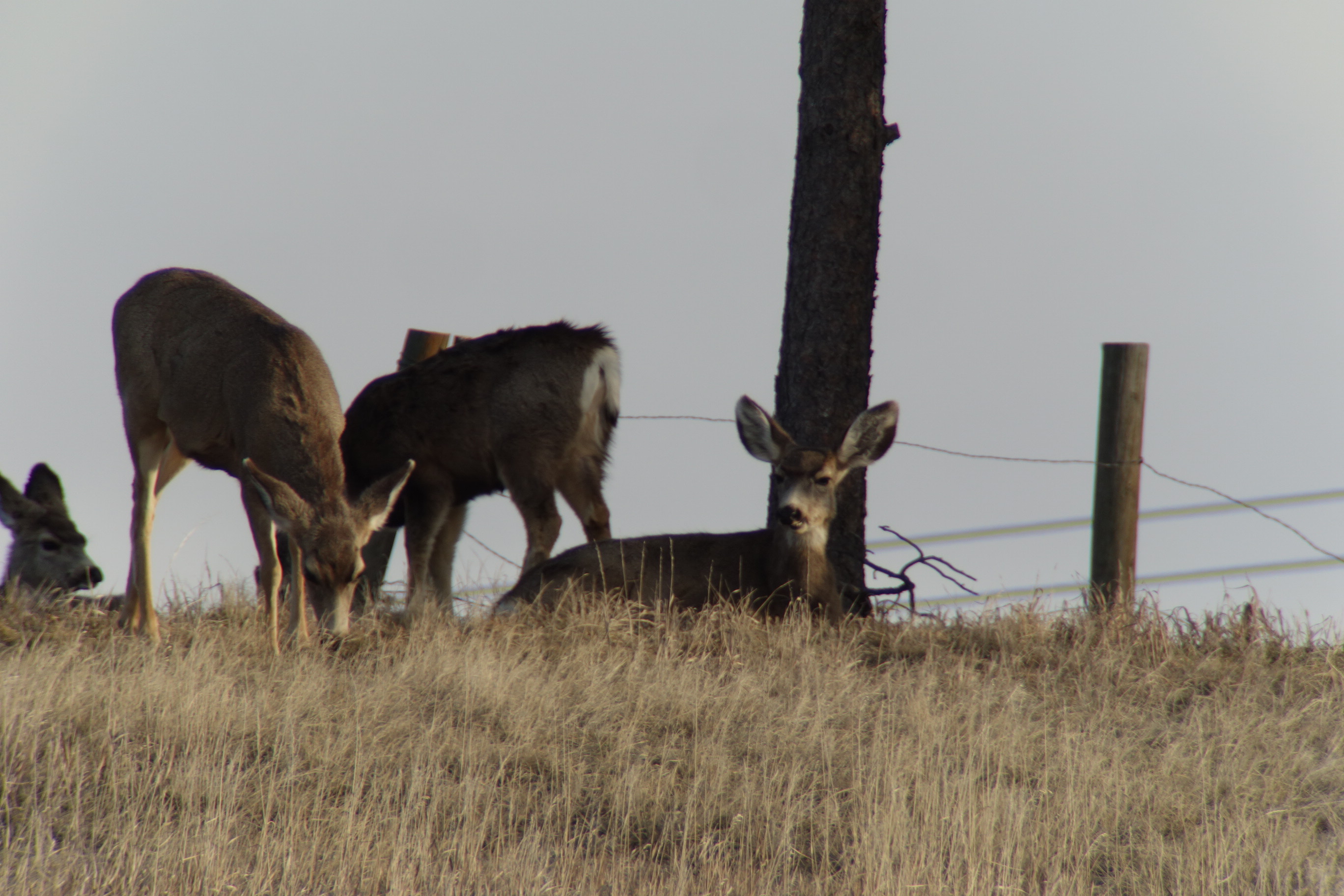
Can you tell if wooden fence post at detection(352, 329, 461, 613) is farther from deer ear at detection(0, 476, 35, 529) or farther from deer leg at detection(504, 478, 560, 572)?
deer ear at detection(0, 476, 35, 529)

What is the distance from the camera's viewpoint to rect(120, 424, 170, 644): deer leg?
738 cm

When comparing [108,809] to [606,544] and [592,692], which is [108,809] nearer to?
[592,692]

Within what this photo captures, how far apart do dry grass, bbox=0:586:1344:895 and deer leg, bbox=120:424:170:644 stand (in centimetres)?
24

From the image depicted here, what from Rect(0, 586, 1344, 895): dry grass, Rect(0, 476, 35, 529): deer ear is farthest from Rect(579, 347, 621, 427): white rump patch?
Rect(0, 476, 35, 529): deer ear

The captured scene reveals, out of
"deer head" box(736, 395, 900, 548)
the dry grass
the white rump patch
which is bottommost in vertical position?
the dry grass

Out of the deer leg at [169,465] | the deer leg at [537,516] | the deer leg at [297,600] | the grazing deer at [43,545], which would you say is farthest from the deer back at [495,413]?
the deer leg at [297,600]

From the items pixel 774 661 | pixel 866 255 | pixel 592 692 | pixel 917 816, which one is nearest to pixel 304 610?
pixel 592 692

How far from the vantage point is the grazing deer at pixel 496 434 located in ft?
30.5

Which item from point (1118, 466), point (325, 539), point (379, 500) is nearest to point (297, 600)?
point (325, 539)

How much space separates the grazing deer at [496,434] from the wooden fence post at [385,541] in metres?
0.39

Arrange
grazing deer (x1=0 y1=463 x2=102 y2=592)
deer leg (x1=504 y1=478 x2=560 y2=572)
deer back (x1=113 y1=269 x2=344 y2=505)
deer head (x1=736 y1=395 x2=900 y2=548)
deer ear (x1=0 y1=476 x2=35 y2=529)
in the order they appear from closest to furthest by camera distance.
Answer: deer back (x1=113 y1=269 x2=344 y2=505) → deer head (x1=736 y1=395 x2=900 y2=548) → grazing deer (x1=0 y1=463 x2=102 y2=592) → deer ear (x1=0 y1=476 x2=35 y2=529) → deer leg (x1=504 y1=478 x2=560 y2=572)

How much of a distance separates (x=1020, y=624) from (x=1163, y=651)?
0.79 metres

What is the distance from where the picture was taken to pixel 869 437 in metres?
8.17

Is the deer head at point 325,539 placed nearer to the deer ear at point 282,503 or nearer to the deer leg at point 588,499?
the deer ear at point 282,503
